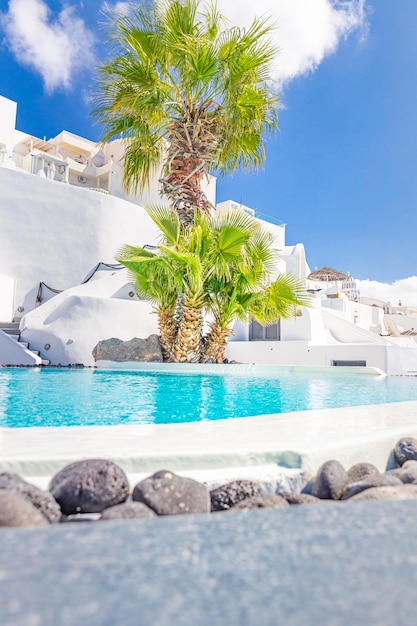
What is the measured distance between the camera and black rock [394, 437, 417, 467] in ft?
7.84

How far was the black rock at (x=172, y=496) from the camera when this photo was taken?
4.79 ft

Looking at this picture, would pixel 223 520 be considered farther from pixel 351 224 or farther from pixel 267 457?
pixel 351 224

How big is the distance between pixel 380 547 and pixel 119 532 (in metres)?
0.53

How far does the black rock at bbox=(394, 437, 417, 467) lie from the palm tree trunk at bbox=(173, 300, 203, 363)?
27.5 feet

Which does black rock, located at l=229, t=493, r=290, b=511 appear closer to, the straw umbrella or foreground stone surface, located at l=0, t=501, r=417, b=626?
foreground stone surface, located at l=0, t=501, r=417, b=626

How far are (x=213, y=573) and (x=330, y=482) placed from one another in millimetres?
1243

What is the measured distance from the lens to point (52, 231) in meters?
18.7

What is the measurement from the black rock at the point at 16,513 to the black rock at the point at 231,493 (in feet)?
2.14

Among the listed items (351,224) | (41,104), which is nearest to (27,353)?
(41,104)

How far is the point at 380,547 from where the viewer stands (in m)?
0.86

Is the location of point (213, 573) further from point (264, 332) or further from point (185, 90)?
point (264, 332)

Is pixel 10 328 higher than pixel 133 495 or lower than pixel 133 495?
higher

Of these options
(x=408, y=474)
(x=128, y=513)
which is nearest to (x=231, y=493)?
(x=128, y=513)

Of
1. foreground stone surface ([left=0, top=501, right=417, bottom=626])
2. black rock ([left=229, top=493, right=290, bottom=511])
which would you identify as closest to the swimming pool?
black rock ([left=229, top=493, right=290, bottom=511])
